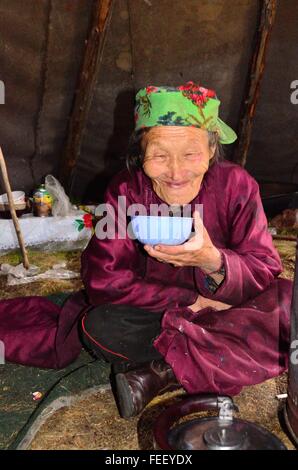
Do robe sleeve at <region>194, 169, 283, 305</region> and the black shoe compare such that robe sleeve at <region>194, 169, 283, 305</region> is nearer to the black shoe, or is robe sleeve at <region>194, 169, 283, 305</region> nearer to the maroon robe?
the maroon robe

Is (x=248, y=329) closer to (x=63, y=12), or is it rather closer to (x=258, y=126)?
(x=63, y=12)

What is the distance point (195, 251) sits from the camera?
1.81m

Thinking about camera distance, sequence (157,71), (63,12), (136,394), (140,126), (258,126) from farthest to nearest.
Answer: (258,126)
(157,71)
(63,12)
(140,126)
(136,394)

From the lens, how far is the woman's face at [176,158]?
1.99 m

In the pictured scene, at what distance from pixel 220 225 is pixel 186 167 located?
0.32 m

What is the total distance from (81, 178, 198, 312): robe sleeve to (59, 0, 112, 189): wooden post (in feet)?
6.99

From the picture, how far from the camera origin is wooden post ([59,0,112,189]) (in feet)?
12.6

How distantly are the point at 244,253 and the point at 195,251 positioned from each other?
326 millimetres

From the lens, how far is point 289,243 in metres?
4.53

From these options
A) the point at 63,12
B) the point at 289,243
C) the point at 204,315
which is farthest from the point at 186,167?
the point at 289,243
